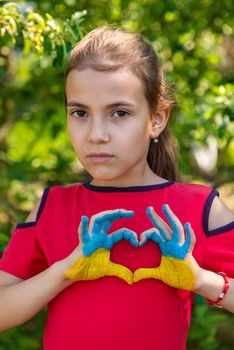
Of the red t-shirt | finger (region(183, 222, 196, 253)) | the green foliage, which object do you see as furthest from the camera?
the green foliage

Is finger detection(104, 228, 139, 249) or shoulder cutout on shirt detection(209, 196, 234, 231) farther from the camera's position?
shoulder cutout on shirt detection(209, 196, 234, 231)

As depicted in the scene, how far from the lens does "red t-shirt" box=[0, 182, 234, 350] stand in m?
2.50

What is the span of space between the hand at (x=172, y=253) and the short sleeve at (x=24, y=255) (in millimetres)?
343

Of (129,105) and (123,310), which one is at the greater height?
(129,105)

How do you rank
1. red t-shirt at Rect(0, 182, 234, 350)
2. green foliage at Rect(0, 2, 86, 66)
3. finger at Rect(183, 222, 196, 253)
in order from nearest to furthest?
finger at Rect(183, 222, 196, 253) → red t-shirt at Rect(0, 182, 234, 350) → green foliage at Rect(0, 2, 86, 66)

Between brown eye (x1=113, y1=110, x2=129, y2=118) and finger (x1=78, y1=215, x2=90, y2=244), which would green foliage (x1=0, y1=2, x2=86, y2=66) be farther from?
finger (x1=78, y1=215, x2=90, y2=244)

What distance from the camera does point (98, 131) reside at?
248 cm

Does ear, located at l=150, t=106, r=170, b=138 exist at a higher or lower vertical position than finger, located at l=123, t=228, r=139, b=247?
higher

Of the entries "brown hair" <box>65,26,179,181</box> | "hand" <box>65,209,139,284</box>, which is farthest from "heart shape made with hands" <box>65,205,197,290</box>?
"brown hair" <box>65,26,179,181</box>

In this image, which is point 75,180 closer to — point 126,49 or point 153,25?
point 153,25

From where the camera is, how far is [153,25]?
4.18 m

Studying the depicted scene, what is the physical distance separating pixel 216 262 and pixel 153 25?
1.86m

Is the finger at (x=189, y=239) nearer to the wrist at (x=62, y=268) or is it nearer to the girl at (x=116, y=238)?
→ the girl at (x=116, y=238)

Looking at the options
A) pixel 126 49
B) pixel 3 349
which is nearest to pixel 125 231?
pixel 126 49
